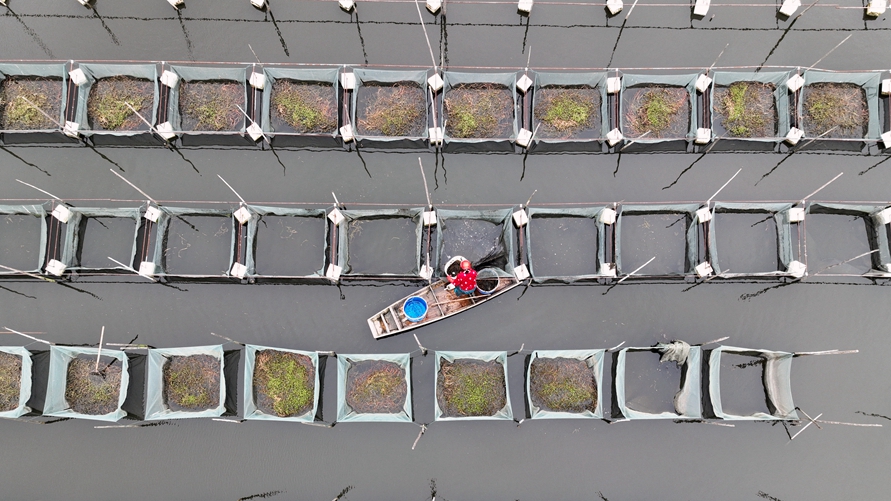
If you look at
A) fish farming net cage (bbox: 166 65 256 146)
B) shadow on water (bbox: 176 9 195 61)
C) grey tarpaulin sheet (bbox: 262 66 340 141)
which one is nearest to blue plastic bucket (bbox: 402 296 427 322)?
grey tarpaulin sheet (bbox: 262 66 340 141)

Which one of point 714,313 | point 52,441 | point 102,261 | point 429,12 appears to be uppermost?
point 429,12

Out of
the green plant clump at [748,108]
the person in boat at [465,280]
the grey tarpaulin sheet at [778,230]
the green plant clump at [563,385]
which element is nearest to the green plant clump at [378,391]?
the person in boat at [465,280]

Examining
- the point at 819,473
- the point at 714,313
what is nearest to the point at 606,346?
the point at 714,313

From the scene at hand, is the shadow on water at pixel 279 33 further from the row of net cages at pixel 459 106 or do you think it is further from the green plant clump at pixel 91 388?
the green plant clump at pixel 91 388

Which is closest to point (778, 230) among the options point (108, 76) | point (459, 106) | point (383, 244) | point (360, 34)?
point (459, 106)

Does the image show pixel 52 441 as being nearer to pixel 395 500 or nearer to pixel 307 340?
pixel 307 340

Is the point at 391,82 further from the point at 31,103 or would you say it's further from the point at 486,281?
the point at 31,103
